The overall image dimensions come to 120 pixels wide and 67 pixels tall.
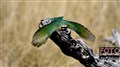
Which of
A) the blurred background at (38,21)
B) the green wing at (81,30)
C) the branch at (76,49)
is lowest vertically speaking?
the blurred background at (38,21)

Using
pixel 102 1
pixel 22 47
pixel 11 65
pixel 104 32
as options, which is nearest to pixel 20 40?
pixel 22 47

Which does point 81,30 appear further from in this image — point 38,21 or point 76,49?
point 38,21

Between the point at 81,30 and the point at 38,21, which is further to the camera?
the point at 38,21

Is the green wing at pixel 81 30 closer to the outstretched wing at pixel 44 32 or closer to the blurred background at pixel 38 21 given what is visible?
the outstretched wing at pixel 44 32

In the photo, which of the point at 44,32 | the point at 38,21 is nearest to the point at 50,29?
the point at 44,32

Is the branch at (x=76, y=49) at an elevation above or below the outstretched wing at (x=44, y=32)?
below

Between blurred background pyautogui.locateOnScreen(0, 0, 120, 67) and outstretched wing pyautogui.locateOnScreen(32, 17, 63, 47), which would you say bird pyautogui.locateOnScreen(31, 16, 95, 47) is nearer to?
outstretched wing pyautogui.locateOnScreen(32, 17, 63, 47)

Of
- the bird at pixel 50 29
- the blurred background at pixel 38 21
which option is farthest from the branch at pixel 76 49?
the blurred background at pixel 38 21

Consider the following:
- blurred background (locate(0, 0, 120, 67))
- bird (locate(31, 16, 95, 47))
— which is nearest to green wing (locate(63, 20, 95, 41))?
bird (locate(31, 16, 95, 47))

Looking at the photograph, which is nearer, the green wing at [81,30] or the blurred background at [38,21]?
the green wing at [81,30]
